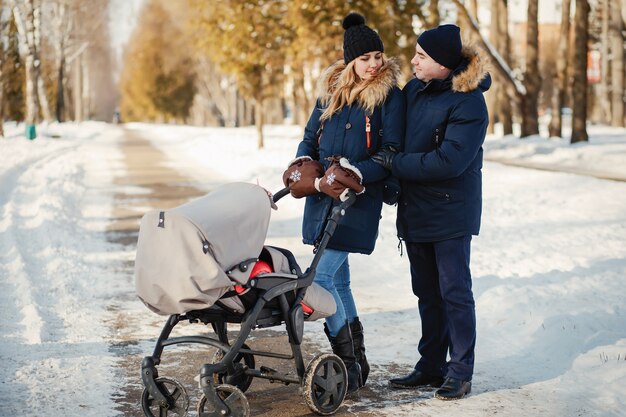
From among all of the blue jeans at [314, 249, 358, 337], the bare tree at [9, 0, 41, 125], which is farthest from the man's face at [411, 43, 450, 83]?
the bare tree at [9, 0, 41, 125]

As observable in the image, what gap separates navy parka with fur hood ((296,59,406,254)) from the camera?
204 inches

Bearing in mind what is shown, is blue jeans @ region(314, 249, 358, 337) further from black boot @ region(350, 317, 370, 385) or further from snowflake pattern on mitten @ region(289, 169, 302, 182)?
snowflake pattern on mitten @ region(289, 169, 302, 182)

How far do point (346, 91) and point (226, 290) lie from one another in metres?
1.41

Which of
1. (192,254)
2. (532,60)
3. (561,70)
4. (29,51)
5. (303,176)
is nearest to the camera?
(192,254)

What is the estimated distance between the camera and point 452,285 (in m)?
5.35

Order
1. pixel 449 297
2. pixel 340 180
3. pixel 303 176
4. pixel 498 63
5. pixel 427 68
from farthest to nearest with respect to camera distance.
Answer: pixel 498 63
pixel 449 297
pixel 427 68
pixel 303 176
pixel 340 180

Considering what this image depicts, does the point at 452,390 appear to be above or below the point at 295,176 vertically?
below

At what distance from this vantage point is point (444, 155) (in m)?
5.11

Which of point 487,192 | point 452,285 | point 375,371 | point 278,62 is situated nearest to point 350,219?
point 452,285

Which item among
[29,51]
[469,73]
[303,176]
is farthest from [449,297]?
[29,51]

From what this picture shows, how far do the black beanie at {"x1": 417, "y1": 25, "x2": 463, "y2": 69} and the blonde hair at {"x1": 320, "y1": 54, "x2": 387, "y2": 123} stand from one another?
0.82 feet

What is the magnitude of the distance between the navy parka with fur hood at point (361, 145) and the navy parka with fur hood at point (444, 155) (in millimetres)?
125

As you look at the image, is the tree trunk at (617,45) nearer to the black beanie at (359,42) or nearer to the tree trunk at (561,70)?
the tree trunk at (561,70)

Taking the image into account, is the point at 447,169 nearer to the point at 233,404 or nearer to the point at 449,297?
the point at 449,297
